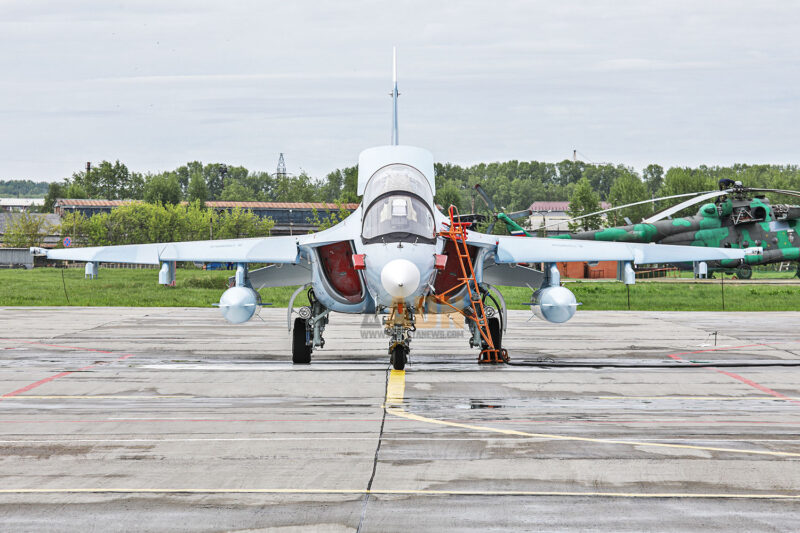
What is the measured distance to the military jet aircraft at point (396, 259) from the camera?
13.4 m

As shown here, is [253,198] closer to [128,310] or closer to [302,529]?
[128,310]

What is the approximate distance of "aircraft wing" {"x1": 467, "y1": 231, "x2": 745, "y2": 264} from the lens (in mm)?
16031

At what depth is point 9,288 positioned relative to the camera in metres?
44.0

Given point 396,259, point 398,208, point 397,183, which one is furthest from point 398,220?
point 397,183

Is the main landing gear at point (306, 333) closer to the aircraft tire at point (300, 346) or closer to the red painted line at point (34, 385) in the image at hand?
the aircraft tire at point (300, 346)

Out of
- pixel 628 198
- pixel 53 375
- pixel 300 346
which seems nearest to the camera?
pixel 53 375

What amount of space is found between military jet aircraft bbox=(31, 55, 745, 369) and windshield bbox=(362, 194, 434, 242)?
0.02 meters

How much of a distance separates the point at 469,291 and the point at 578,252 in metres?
2.85

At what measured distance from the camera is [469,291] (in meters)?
15.0

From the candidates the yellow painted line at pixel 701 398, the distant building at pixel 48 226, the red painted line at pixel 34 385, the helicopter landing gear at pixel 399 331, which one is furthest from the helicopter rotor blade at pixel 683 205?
the distant building at pixel 48 226

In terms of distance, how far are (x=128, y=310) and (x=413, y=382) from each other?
20.7 meters

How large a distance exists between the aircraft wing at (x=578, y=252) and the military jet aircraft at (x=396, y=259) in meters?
0.03

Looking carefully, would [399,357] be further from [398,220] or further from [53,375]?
[53,375]

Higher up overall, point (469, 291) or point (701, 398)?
point (469, 291)
